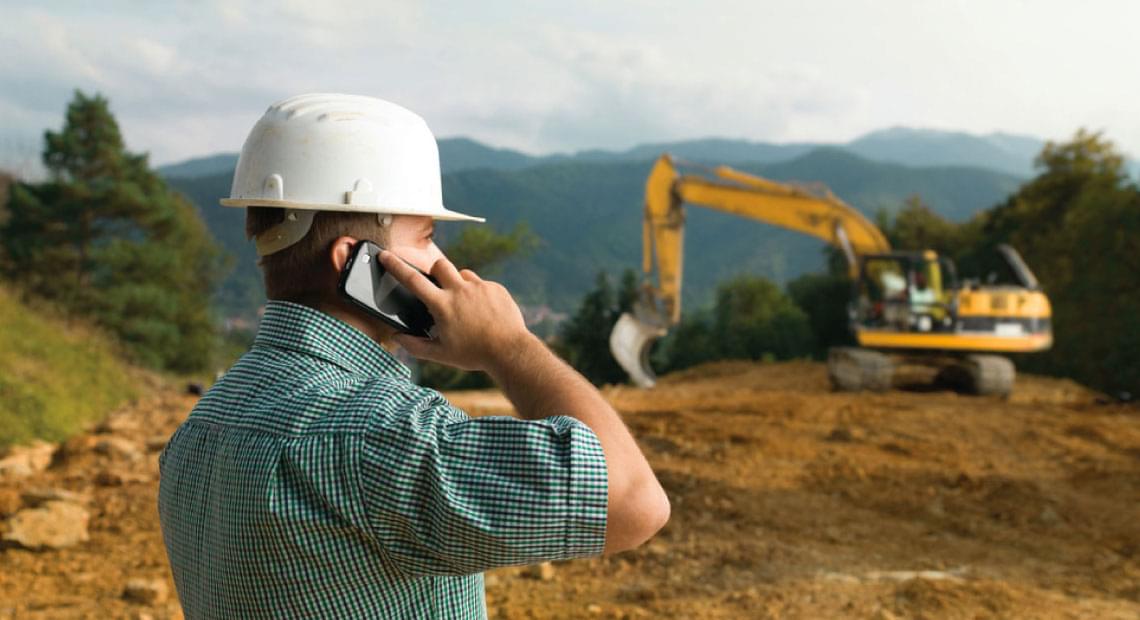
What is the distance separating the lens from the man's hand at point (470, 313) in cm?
142

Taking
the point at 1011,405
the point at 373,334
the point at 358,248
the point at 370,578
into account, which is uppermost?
the point at 358,248

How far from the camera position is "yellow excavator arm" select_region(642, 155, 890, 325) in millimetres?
14906

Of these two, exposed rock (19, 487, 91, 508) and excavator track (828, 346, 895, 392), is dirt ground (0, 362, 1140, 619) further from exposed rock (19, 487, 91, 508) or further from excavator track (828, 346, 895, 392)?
A: excavator track (828, 346, 895, 392)

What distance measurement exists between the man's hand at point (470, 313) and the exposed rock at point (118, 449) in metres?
8.10

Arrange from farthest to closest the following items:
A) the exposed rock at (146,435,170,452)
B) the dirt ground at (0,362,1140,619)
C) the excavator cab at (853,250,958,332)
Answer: the excavator cab at (853,250,958,332)
the exposed rock at (146,435,170,452)
the dirt ground at (0,362,1140,619)

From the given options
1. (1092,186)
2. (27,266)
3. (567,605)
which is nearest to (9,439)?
(567,605)

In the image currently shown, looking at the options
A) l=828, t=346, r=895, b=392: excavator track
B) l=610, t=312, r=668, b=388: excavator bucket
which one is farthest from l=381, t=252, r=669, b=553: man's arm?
l=610, t=312, r=668, b=388: excavator bucket

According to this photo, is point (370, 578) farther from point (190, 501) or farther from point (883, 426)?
point (883, 426)

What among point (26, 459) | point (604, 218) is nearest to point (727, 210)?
point (26, 459)

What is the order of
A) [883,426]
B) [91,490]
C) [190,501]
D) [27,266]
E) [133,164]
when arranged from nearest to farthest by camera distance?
[190,501] < [91,490] < [883,426] < [27,266] < [133,164]

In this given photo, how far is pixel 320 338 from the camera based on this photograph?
4.75 ft

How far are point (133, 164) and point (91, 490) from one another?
68.0ft

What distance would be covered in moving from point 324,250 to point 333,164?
14cm

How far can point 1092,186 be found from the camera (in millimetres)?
23859
